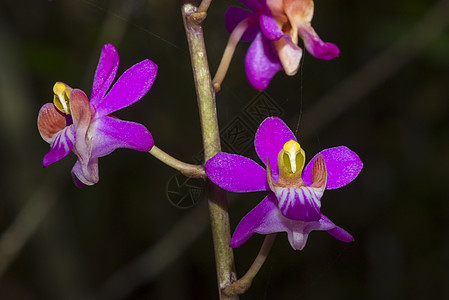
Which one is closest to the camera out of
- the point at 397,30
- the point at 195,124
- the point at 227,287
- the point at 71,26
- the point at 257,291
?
the point at 227,287

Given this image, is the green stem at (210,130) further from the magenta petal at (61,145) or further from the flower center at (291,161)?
the magenta petal at (61,145)

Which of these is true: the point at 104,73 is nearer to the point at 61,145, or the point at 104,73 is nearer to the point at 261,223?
the point at 61,145

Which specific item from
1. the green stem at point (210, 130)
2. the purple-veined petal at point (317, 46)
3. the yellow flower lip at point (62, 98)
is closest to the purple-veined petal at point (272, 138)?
the green stem at point (210, 130)

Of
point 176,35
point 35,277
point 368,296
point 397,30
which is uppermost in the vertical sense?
point 397,30

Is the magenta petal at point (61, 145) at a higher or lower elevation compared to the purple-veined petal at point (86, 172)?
higher

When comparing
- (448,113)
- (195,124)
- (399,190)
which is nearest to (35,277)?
(195,124)

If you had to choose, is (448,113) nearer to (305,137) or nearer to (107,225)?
(305,137)
